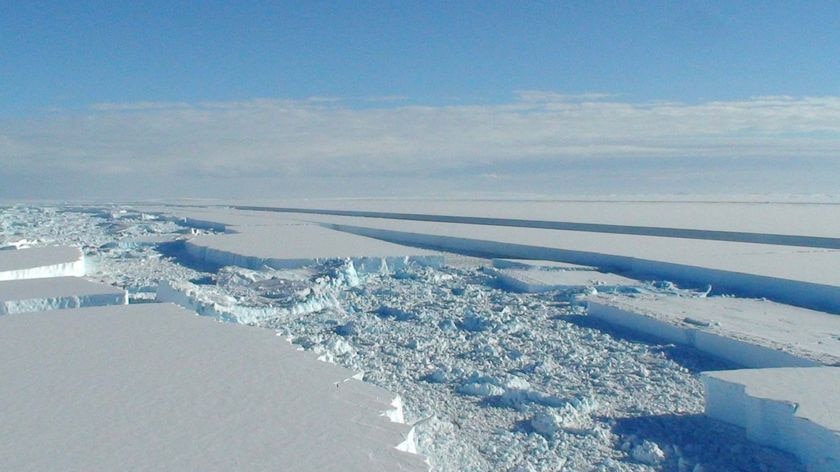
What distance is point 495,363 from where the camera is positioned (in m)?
5.22

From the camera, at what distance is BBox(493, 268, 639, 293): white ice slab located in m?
7.94

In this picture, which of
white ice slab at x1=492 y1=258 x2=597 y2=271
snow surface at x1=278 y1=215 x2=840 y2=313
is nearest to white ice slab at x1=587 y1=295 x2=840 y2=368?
snow surface at x1=278 y1=215 x2=840 y2=313

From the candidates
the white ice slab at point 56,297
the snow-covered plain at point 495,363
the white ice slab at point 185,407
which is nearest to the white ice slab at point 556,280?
the snow-covered plain at point 495,363

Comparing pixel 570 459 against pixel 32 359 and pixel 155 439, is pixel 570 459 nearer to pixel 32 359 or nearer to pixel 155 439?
pixel 155 439

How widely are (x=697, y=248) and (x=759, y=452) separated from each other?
24.9 ft

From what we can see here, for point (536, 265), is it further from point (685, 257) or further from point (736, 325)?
point (736, 325)

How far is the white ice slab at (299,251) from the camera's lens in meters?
9.66

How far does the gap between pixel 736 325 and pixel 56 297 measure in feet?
18.2

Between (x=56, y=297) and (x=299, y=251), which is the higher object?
(x=299, y=251)

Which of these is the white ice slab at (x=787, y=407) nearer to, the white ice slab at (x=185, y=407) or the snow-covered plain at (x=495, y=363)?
the snow-covered plain at (x=495, y=363)

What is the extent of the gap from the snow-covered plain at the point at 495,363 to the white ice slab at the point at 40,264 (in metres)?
0.49

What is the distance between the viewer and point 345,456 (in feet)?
8.71

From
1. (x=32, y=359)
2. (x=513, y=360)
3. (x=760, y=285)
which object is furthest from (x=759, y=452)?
(x=760, y=285)

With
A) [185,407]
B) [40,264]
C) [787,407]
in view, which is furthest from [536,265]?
[185,407]
